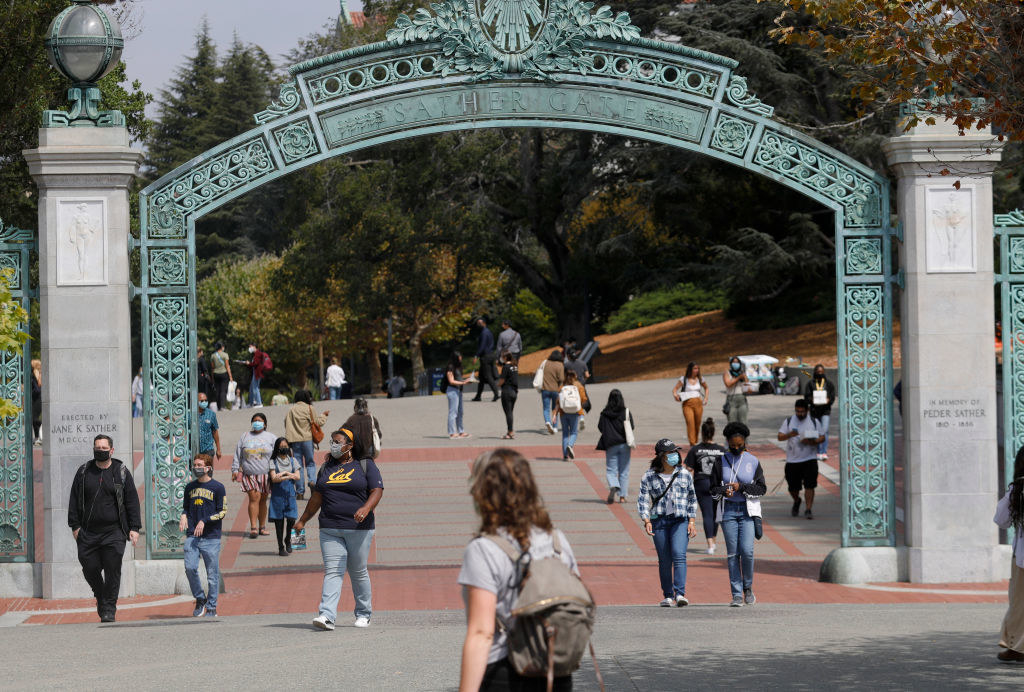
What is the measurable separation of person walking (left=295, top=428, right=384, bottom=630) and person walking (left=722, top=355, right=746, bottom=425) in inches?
436

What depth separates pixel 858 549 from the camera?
508 inches

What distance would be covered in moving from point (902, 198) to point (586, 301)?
30.2 metres

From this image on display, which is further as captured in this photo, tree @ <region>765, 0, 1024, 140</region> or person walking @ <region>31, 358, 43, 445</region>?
person walking @ <region>31, 358, 43, 445</region>

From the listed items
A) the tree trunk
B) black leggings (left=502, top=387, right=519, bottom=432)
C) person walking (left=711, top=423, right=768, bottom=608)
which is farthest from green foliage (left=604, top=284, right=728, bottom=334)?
person walking (left=711, top=423, right=768, bottom=608)

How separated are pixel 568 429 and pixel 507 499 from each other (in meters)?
16.7

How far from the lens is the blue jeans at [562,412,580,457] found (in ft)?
70.4

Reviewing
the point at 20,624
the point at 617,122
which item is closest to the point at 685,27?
the point at 617,122

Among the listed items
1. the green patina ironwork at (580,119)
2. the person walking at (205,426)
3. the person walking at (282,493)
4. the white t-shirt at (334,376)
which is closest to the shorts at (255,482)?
the person walking at (282,493)

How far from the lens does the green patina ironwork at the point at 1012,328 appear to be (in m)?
12.6

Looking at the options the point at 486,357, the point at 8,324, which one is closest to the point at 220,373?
the point at 486,357

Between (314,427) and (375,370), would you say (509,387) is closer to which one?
(314,427)

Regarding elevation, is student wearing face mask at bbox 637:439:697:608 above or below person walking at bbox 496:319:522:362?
below

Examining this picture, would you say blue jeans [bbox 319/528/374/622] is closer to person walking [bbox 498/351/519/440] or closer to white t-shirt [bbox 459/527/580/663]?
white t-shirt [bbox 459/527/580/663]

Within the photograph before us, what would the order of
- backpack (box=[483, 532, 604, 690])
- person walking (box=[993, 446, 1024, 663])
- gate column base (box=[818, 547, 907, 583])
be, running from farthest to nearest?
gate column base (box=[818, 547, 907, 583]) → person walking (box=[993, 446, 1024, 663]) → backpack (box=[483, 532, 604, 690])
